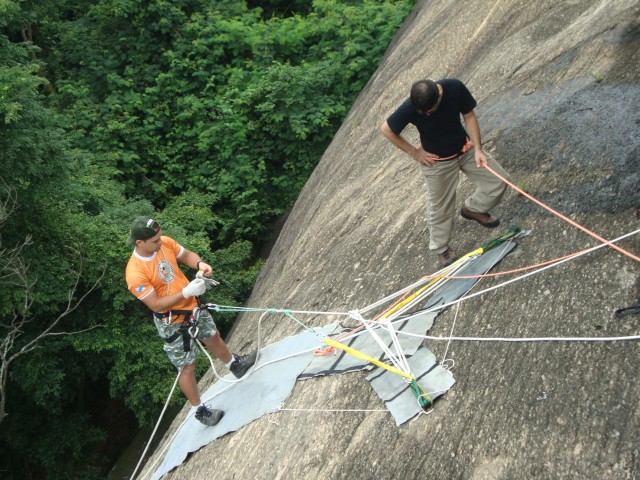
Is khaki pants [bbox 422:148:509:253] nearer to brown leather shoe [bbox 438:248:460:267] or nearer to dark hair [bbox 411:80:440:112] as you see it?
brown leather shoe [bbox 438:248:460:267]

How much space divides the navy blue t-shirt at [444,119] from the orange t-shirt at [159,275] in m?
1.98

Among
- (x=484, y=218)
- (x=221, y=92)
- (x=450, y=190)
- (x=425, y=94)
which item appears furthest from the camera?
(x=221, y=92)

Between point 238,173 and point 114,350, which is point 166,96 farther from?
point 114,350

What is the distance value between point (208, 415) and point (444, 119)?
3.04m

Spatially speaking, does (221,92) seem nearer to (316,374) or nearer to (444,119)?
(444,119)

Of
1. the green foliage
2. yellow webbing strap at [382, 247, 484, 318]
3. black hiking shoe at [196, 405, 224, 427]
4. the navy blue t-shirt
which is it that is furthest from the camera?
the green foliage

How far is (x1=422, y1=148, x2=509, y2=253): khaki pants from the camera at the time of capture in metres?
5.23

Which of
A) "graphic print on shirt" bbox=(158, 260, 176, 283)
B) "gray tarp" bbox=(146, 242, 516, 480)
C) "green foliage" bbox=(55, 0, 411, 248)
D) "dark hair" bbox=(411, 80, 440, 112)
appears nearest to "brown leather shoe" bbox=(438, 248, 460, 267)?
"gray tarp" bbox=(146, 242, 516, 480)

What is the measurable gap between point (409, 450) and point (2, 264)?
747cm

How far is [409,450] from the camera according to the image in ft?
13.5

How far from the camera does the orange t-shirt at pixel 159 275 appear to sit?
5094 millimetres

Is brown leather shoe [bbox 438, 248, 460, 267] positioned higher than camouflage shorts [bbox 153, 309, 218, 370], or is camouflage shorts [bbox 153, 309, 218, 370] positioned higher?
camouflage shorts [bbox 153, 309, 218, 370]

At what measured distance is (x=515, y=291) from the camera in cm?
462

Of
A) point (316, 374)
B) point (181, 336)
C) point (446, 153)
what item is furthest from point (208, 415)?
point (446, 153)
